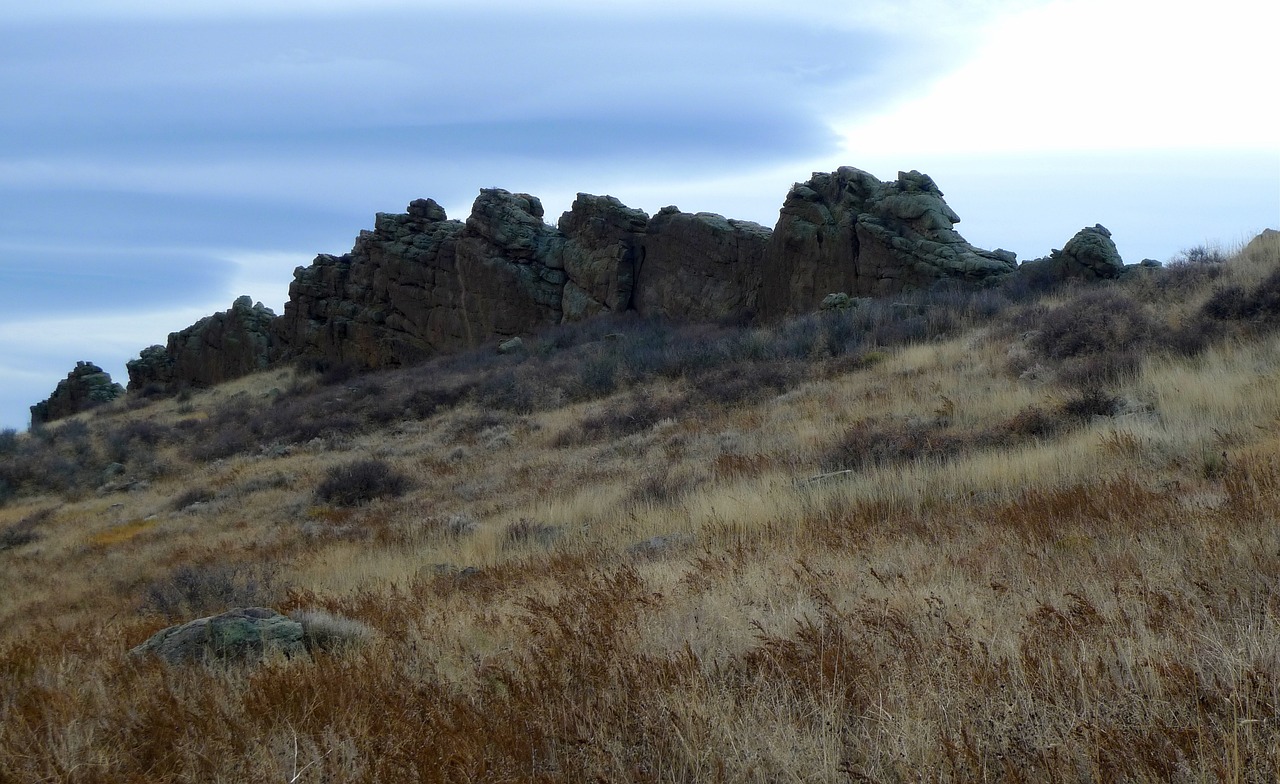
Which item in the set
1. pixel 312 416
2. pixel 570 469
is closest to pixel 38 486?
pixel 312 416

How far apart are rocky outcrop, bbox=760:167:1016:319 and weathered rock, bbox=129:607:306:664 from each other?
23464 millimetres

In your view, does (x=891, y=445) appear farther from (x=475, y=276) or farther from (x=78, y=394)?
(x=78, y=394)

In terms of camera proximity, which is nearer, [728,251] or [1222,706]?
[1222,706]

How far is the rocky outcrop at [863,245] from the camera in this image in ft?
83.8

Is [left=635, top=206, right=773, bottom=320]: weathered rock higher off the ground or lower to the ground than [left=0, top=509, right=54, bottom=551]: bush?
higher

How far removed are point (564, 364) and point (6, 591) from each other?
16.1m

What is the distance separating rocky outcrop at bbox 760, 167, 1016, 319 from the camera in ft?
83.8

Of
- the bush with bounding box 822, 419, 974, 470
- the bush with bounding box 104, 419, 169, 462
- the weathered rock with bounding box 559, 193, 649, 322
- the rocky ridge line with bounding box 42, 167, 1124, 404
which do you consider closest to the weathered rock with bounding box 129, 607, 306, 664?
the bush with bounding box 822, 419, 974, 470

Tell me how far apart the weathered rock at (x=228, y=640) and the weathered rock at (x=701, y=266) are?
26.6m

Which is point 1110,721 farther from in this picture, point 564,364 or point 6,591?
point 564,364

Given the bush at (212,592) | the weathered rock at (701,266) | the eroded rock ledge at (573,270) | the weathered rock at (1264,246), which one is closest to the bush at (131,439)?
the eroded rock ledge at (573,270)

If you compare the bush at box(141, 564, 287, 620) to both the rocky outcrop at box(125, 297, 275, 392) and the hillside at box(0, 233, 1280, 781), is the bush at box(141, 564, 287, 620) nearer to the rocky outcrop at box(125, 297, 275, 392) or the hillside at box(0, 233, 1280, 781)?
the hillside at box(0, 233, 1280, 781)

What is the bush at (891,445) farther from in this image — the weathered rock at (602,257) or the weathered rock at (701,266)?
the weathered rock at (602,257)

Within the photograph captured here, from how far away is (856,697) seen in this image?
296cm
